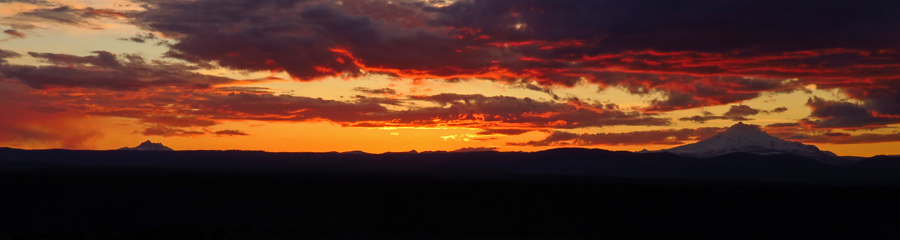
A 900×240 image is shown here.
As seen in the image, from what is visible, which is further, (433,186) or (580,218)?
(433,186)

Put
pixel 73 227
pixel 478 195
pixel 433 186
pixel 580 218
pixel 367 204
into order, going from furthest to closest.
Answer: pixel 433 186, pixel 478 195, pixel 367 204, pixel 580 218, pixel 73 227

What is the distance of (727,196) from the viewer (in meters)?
72.2

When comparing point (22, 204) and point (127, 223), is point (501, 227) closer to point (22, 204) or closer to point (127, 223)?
point (127, 223)

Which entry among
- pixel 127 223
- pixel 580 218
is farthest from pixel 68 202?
pixel 580 218

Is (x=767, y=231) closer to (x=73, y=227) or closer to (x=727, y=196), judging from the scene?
(x=727, y=196)

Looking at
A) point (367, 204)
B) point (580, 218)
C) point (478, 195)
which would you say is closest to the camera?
point (580, 218)

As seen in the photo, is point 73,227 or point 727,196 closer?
point 73,227

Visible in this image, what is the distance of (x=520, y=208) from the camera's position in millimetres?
64000

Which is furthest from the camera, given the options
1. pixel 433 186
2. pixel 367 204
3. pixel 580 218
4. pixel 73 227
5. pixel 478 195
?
pixel 433 186

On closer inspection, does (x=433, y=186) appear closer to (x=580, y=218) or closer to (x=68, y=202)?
(x=580, y=218)

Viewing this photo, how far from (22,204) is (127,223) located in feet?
35.9

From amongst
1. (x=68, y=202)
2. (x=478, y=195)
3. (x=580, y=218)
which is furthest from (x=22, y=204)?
(x=580, y=218)

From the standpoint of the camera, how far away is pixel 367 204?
6544 centimetres

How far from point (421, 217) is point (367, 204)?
21.3 ft
